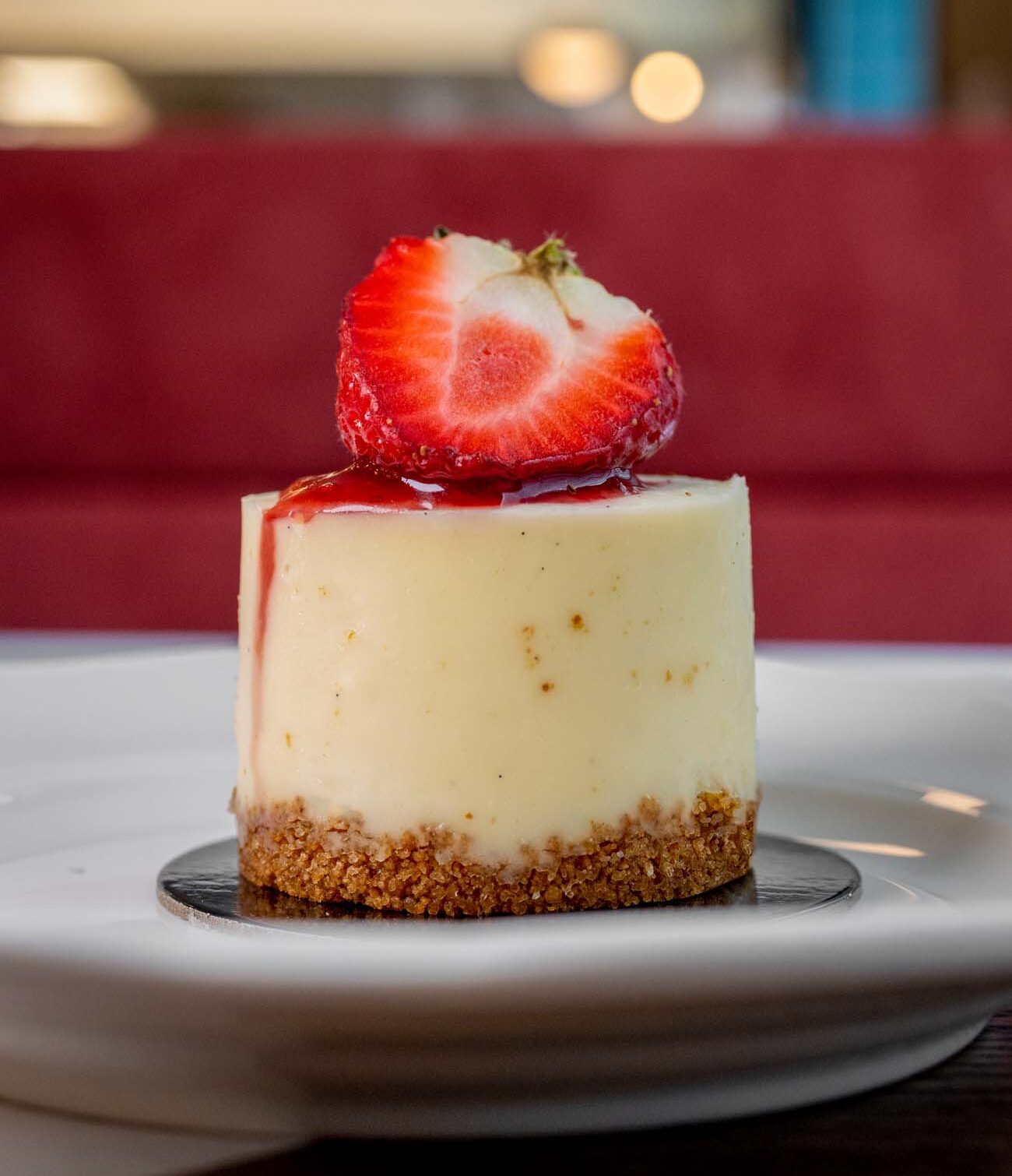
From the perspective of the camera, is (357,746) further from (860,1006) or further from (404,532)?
(860,1006)

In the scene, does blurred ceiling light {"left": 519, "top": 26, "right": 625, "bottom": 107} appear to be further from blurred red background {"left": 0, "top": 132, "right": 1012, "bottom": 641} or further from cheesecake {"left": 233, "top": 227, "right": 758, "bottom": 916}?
cheesecake {"left": 233, "top": 227, "right": 758, "bottom": 916}

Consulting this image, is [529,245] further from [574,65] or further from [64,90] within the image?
[64,90]

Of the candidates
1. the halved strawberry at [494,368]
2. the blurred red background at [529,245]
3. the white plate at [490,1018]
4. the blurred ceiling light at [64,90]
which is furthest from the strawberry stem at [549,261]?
the blurred ceiling light at [64,90]

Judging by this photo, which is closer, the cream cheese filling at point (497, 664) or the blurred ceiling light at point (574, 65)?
the cream cheese filling at point (497, 664)

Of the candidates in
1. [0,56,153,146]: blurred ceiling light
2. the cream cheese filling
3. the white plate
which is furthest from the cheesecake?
[0,56,153,146]: blurred ceiling light

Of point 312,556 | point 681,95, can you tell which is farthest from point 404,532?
point 681,95

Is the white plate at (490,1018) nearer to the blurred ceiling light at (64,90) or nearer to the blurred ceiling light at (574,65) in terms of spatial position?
the blurred ceiling light at (574,65)
